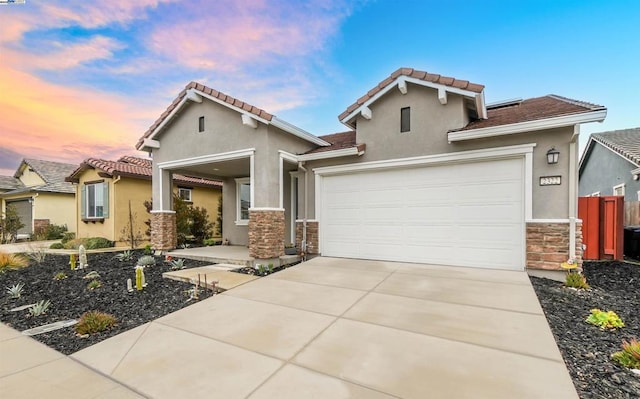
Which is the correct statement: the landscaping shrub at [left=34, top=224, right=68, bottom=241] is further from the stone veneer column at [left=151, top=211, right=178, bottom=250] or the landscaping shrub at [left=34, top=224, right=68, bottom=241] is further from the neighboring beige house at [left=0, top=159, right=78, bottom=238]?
the stone veneer column at [left=151, top=211, right=178, bottom=250]

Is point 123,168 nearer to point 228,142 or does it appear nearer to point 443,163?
point 228,142

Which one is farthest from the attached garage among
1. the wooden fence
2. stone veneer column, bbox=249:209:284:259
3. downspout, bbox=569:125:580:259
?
the wooden fence

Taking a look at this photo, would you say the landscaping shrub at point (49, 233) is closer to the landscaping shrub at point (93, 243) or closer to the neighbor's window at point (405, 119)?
the landscaping shrub at point (93, 243)

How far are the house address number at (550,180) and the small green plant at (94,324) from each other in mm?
8536

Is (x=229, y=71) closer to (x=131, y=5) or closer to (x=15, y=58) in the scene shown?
(x=131, y=5)

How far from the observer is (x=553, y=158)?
6035 millimetres

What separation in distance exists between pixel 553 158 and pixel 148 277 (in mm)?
9602

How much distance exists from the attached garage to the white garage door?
69.3ft

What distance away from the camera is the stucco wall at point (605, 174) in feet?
42.5

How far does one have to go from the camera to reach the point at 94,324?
4031mm

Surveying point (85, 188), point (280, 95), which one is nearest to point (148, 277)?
point (280, 95)

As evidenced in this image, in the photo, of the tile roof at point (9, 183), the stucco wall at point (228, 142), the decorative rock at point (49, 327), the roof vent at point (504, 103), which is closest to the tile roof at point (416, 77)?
the stucco wall at point (228, 142)

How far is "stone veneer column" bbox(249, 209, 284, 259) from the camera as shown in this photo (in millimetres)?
7930

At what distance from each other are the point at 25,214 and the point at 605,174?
35.7 meters
